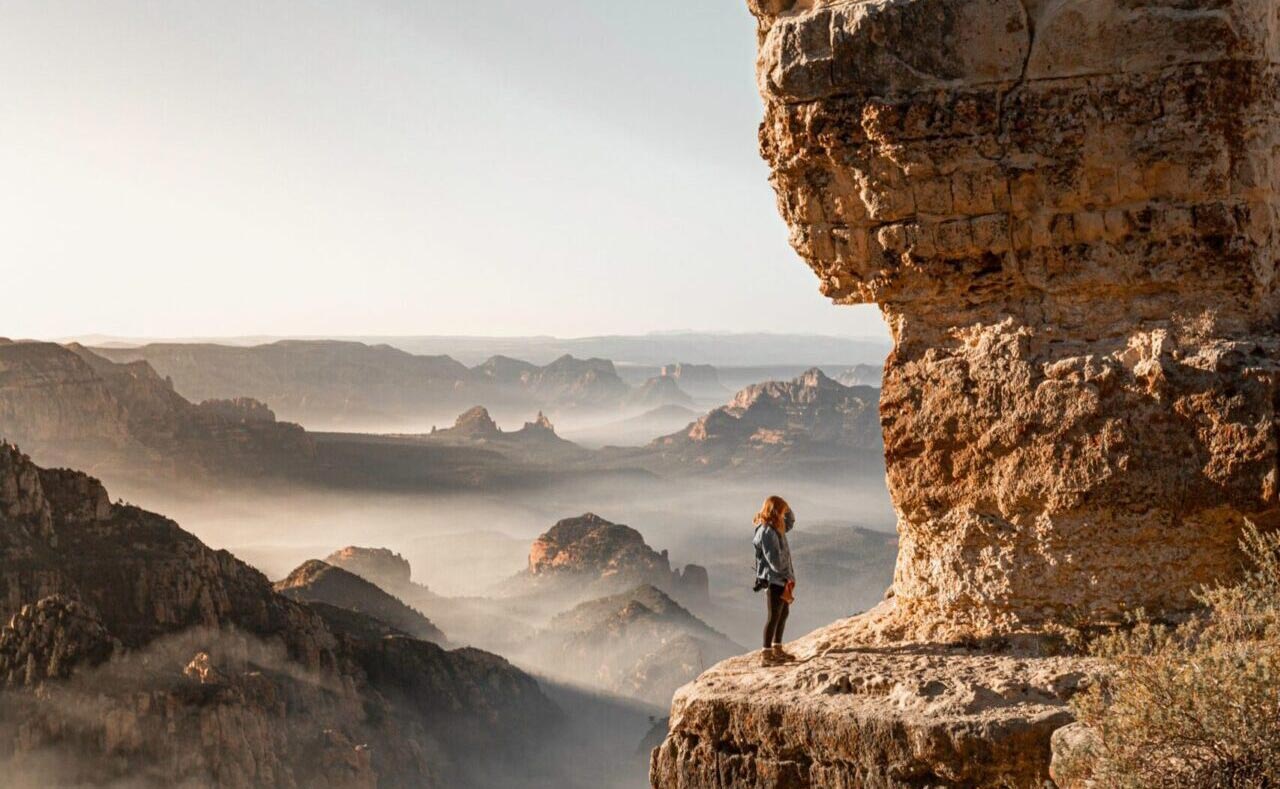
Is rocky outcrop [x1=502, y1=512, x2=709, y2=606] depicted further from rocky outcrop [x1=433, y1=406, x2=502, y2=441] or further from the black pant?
the black pant

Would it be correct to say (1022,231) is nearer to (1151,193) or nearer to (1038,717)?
(1151,193)

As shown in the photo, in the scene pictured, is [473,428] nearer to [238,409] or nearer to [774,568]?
[238,409]

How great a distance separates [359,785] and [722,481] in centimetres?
12349

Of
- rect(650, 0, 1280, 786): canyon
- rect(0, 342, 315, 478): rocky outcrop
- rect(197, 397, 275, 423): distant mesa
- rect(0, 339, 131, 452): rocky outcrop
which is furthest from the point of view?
rect(197, 397, 275, 423): distant mesa

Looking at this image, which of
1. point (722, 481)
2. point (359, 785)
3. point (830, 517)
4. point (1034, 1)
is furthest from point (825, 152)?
point (722, 481)

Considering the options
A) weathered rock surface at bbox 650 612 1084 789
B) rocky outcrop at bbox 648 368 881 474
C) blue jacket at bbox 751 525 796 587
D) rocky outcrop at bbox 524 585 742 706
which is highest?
blue jacket at bbox 751 525 796 587

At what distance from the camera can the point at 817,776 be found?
26.2 ft

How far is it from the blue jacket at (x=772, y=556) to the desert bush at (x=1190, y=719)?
2.66 meters

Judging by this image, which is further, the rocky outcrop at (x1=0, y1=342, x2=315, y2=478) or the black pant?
the rocky outcrop at (x1=0, y1=342, x2=315, y2=478)

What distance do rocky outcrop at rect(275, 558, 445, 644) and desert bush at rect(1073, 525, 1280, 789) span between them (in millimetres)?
78353

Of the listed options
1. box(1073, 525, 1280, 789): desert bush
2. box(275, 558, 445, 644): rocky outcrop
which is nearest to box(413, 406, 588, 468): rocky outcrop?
box(275, 558, 445, 644): rocky outcrop

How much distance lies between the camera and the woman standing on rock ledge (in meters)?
9.20

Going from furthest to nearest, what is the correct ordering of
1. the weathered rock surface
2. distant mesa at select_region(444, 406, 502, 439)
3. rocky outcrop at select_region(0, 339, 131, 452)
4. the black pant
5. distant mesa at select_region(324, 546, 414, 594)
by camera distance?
distant mesa at select_region(444, 406, 502, 439) < rocky outcrop at select_region(0, 339, 131, 452) < distant mesa at select_region(324, 546, 414, 594) < the black pant < the weathered rock surface

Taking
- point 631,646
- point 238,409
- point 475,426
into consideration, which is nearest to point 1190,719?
point 631,646
